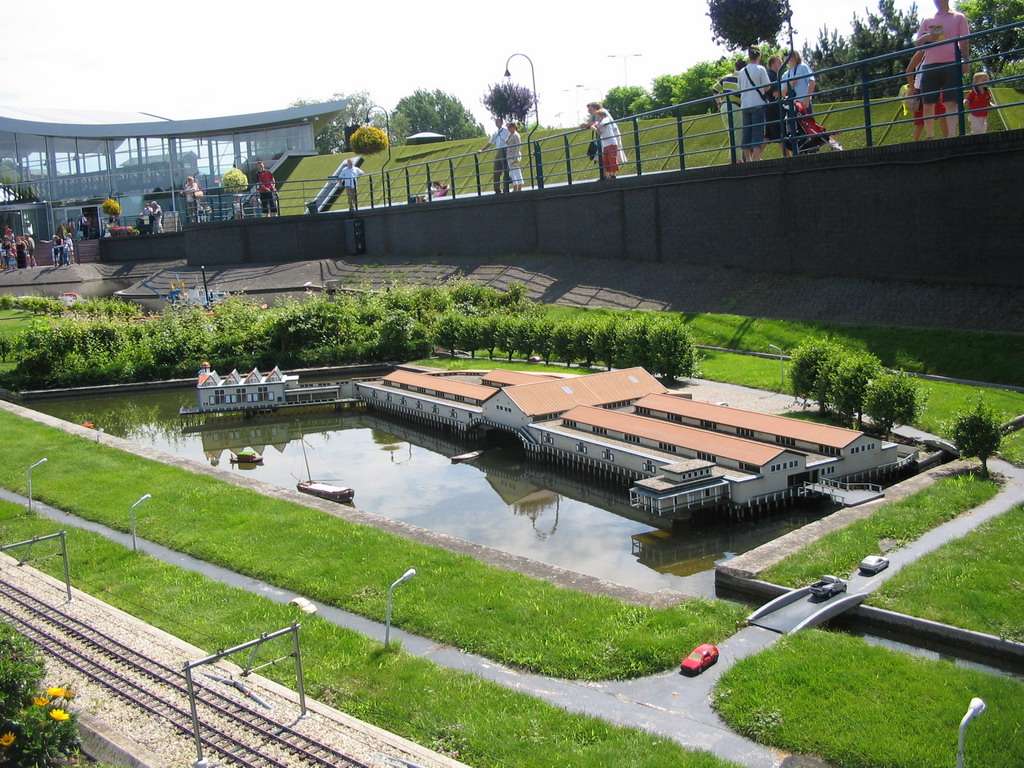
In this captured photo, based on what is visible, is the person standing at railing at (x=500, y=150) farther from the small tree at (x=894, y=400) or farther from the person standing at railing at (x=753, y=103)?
the small tree at (x=894, y=400)

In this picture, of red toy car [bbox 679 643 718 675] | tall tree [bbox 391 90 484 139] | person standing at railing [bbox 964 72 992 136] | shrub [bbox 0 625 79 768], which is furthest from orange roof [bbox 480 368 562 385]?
tall tree [bbox 391 90 484 139]

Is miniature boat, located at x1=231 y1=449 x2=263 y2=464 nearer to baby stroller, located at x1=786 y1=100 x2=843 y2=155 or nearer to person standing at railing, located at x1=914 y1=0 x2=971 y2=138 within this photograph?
baby stroller, located at x1=786 y1=100 x2=843 y2=155

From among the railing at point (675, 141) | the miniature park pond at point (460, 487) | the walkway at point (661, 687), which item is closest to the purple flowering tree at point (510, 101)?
the railing at point (675, 141)

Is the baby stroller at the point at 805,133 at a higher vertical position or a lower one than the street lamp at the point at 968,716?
higher

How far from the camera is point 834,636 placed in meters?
9.33

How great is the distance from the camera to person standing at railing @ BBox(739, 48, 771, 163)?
2167 cm

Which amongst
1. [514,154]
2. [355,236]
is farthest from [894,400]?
[355,236]

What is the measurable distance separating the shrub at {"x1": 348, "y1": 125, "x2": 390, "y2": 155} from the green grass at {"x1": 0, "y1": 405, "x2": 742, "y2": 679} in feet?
100

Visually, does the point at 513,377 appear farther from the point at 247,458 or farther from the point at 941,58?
the point at 941,58

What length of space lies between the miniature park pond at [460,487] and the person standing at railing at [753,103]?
9.17 meters

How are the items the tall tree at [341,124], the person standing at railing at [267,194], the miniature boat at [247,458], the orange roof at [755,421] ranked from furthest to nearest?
the tall tree at [341,124]
the person standing at railing at [267,194]
the miniature boat at [247,458]
the orange roof at [755,421]

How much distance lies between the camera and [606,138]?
2638 cm

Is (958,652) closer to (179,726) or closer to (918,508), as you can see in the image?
(918,508)

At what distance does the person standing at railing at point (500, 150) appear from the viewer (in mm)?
30344
